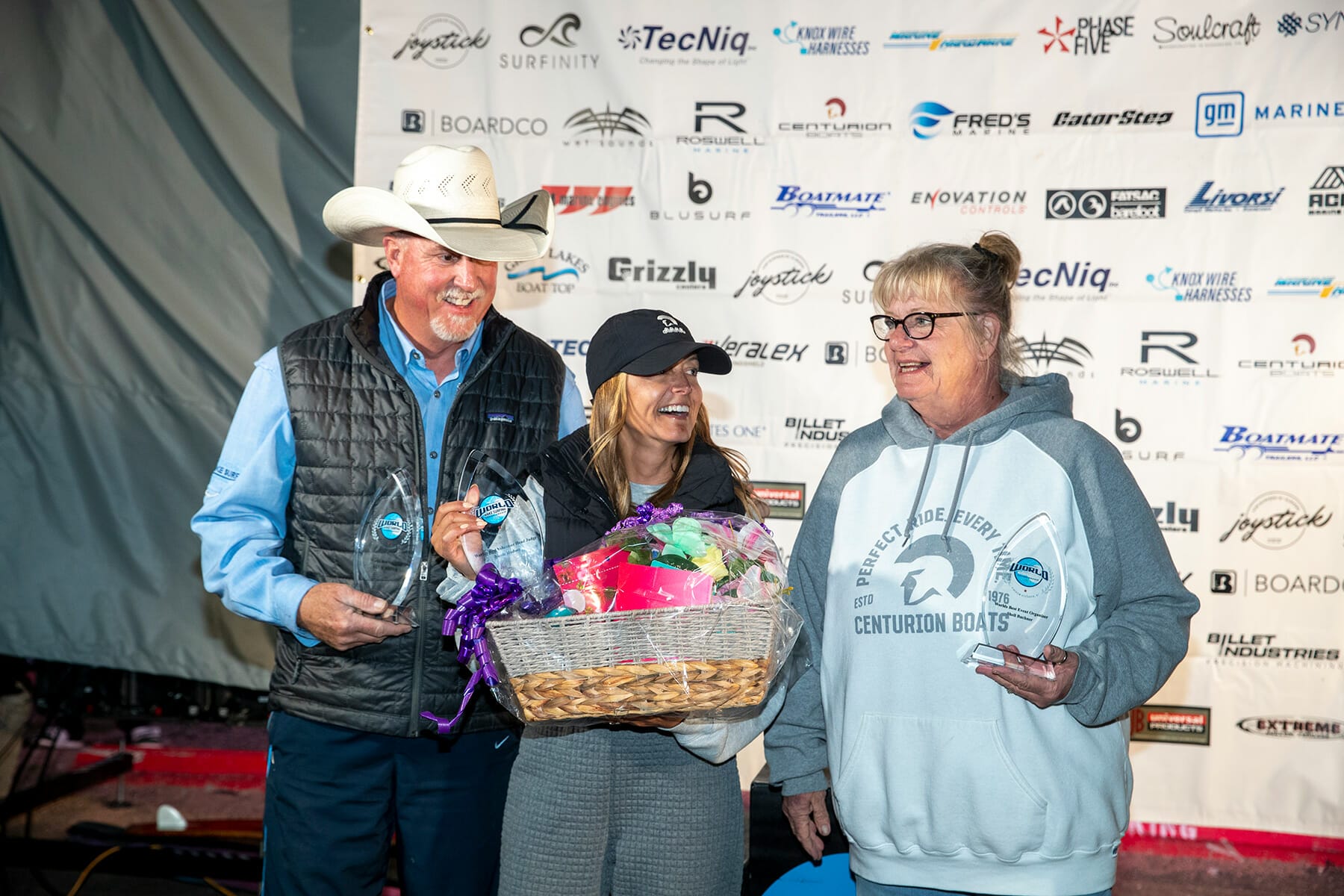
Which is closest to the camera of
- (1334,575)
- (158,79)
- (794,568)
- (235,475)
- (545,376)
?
(794,568)

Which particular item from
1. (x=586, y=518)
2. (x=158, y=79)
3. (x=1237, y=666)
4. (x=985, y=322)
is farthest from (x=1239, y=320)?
(x=158, y=79)

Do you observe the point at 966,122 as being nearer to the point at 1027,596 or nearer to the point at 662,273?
the point at 662,273

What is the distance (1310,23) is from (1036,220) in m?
1.01

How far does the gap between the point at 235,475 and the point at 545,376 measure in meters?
0.68

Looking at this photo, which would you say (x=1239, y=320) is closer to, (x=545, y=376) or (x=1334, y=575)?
(x=1334, y=575)

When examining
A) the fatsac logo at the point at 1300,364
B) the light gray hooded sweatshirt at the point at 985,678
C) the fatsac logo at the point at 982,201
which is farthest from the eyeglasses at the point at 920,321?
the fatsac logo at the point at 1300,364

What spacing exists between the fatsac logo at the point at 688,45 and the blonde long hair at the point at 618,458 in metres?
2.03

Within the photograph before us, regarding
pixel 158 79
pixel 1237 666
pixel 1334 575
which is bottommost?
pixel 1237 666

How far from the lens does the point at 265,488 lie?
7.32 ft

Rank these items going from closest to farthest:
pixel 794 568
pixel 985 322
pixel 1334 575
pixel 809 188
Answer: pixel 985 322
pixel 794 568
pixel 1334 575
pixel 809 188

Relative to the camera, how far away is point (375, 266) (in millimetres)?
3807

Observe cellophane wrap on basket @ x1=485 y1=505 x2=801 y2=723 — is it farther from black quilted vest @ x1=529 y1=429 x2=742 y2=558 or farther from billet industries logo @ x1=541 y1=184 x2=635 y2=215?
billet industries logo @ x1=541 y1=184 x2=635 y2=215

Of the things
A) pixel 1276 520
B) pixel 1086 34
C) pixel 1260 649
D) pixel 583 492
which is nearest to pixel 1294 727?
pixel 1260 649

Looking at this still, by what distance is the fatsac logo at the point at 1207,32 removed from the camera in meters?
3.42
